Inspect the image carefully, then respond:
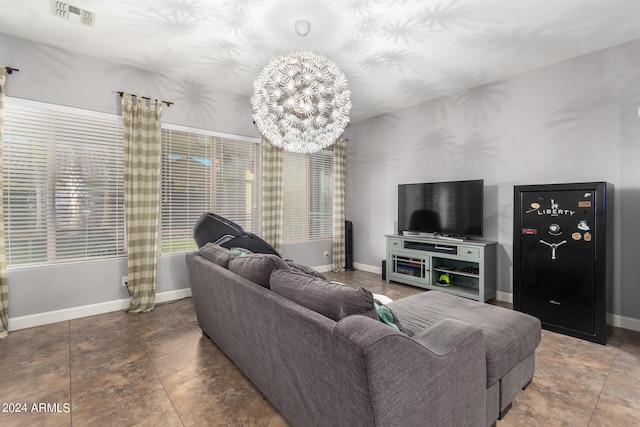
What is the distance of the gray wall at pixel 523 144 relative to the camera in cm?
289

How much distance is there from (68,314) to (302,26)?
12.1 ft

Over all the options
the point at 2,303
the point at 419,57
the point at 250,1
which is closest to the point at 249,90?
the point at 250,1

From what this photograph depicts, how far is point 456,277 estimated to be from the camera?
13.6ft

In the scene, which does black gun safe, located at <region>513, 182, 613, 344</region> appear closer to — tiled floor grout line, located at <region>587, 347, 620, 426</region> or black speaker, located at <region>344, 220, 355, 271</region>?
tiled floor grout line, located at <region>587, 347, 620, 426</region>

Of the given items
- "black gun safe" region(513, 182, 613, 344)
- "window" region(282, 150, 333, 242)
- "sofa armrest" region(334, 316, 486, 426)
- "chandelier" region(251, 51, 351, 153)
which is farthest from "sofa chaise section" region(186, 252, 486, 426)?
"window" region(282, 150, 333, 242)

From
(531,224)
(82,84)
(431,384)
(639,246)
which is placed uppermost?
(82,84)

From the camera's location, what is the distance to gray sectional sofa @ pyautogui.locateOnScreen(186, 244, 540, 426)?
0.99 m

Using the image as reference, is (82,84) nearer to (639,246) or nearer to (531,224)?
(531,224)

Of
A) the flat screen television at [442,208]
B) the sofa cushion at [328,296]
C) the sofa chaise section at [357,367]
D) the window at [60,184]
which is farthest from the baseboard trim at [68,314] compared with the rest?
the flat screen television at [442,208]

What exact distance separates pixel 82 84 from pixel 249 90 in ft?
6.10

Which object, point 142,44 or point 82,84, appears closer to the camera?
point 142,44

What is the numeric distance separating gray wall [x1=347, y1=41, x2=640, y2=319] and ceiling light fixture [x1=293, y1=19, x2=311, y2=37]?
8.32 ft

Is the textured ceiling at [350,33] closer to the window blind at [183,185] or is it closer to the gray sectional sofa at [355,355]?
the window blind at [183,185]

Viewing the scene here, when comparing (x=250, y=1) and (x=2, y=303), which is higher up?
(x=250, y=1)
